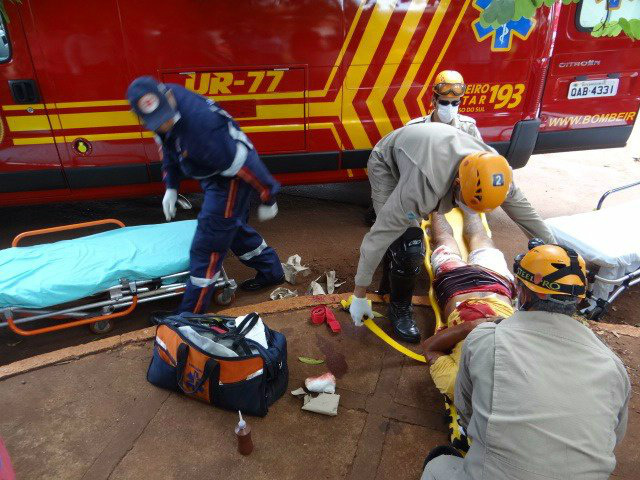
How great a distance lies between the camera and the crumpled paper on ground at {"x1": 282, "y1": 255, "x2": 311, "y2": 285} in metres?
3.68

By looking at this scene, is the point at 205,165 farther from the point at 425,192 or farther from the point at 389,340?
the point at 389,340

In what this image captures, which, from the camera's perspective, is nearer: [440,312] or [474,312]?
[474,312]

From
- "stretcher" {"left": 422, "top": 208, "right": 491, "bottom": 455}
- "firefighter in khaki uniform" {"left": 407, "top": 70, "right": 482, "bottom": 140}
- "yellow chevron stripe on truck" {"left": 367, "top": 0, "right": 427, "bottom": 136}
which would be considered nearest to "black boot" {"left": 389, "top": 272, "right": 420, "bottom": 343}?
"stretcher" {"left": 422, "top": 208, "right": 491, "bottom": 455}

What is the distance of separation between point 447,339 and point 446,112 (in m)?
1.86

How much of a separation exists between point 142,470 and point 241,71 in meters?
2.89

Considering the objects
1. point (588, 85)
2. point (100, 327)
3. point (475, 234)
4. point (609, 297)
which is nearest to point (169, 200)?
point (100, 327)

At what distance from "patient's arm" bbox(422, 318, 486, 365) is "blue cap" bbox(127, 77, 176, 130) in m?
1.82

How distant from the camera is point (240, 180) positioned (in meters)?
2.83

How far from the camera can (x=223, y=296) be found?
3332 mm

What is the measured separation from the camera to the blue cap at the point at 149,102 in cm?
239

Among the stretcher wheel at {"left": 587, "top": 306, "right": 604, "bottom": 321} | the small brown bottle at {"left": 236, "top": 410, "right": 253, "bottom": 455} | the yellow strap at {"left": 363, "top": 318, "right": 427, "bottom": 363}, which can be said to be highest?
the small brown bottle at {"left": 236, "top": 410, "right": 253, "bottom": 455}

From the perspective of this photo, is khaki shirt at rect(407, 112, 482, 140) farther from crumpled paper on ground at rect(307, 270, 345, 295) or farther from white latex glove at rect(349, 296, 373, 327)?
white latex glove at rect(349, 296, 373, 327)

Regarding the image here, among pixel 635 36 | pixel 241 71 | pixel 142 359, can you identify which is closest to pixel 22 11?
pixel 241 71

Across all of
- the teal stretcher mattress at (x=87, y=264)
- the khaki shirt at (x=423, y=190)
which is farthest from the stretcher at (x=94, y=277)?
the khaki shirt at (x=423, y=190)
